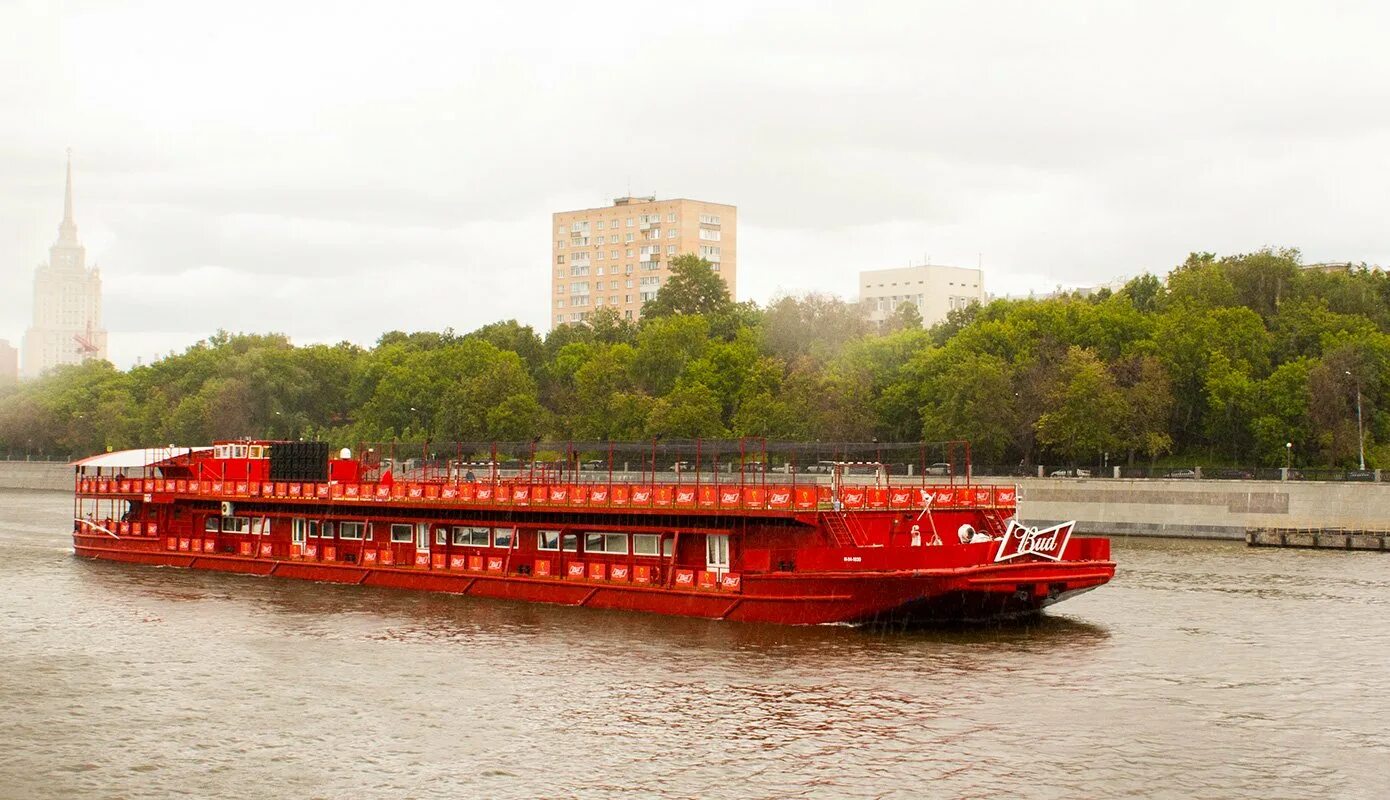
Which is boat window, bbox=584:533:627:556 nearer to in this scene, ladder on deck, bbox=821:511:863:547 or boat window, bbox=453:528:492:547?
boat window, bbox=453:528:492:547

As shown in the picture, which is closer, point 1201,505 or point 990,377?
point 1201,505

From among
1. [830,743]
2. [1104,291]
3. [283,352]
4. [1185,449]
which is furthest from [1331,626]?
[283,352]

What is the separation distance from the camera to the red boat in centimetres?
4184

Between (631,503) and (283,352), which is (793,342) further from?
(631,503)

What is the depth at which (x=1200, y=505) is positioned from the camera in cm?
Result: 8069

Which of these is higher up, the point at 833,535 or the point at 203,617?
the point at 833,535

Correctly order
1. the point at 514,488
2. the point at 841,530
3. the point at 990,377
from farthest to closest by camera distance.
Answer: the point at 990,377
the point at 514,488
the point at 841,530

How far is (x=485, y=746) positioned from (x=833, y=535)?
573 inches

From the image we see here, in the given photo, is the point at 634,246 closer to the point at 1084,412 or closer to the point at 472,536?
the point at 1084,412

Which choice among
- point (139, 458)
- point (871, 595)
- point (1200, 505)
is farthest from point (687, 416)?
point (871, 595)

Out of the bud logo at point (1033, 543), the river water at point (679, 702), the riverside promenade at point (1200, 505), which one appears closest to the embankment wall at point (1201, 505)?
the riverside promenade at point (1200, 505)

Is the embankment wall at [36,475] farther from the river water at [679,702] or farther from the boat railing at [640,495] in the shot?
the river water at [679,702]

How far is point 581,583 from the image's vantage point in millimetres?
47562

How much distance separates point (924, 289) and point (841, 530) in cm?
14013
